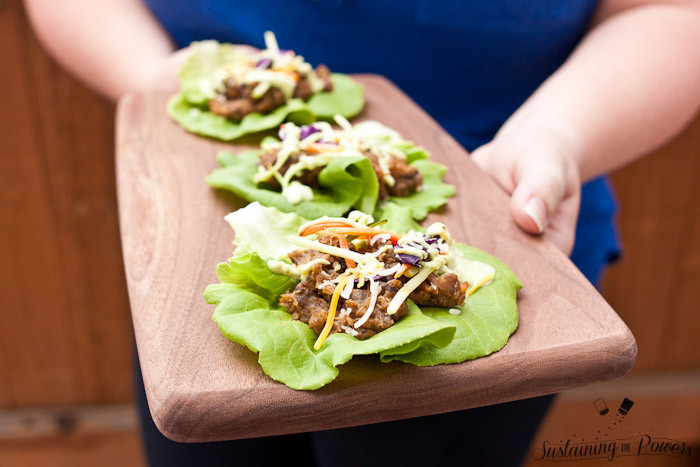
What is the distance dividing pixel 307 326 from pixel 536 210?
18.4 inches

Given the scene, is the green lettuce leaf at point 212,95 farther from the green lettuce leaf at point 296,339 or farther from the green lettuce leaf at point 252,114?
the green lettuce leaf at point 296,339

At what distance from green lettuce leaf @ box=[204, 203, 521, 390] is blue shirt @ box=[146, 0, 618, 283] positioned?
0.62m

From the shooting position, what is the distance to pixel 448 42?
152cm

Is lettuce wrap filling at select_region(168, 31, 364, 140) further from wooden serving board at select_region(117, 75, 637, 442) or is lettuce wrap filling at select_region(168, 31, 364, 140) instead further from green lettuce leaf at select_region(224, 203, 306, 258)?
green lettuce leaf at select_region(224, 203, 306, 258)

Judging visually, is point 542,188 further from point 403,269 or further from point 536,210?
point 403,269

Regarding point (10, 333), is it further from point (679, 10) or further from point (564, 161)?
point (679, 10)

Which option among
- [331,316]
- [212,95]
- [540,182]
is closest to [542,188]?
[540,182]

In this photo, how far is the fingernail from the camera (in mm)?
1154

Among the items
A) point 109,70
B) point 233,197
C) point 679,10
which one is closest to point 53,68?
point 109,70

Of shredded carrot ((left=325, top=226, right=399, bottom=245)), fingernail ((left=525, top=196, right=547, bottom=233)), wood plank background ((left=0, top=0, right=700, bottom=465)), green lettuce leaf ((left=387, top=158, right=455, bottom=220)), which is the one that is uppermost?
shredded carrot ((left=325, top=226, right=399, bottom=245))

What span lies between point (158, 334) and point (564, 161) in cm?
78

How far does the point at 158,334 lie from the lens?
2.99 ft

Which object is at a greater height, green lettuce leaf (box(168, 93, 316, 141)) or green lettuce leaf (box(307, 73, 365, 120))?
green lettuce leaf (box(307, 73, 365, 120))

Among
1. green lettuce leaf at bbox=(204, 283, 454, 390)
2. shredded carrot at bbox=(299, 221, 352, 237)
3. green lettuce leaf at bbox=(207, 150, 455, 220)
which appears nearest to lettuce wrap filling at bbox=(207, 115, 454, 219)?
green lettuce leaf at bbox=(207, 150, 455, 220)
